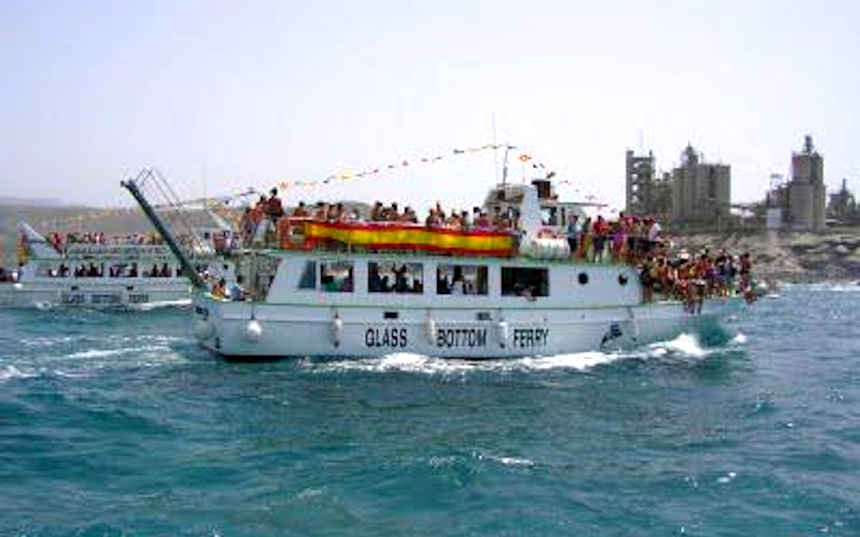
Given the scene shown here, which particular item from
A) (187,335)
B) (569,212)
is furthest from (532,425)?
(187,335)

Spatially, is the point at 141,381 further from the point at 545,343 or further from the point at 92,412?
the point at 545,343

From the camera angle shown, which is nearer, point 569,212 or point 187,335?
point 569,212

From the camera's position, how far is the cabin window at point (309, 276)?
28469 millimetres

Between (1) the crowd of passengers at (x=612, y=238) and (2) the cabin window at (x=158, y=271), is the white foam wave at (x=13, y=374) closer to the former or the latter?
(1) the crowd of passengers at (x=612, y=238)

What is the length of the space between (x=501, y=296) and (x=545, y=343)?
1.92 m

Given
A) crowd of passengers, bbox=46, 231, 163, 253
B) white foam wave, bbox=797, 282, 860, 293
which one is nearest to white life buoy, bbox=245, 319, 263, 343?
crowd of passengers, bbox=46, 231, 163, 253

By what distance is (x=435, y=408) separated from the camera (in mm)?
22328

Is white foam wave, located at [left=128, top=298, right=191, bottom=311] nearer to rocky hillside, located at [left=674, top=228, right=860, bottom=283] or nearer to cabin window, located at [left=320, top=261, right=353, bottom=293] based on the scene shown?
cabin window, located at [left=320, top=261, right=353, bottom=293]

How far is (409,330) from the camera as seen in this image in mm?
29109

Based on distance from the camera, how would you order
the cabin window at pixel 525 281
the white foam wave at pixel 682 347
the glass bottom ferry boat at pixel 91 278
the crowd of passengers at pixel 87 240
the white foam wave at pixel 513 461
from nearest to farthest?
the white foam wave at pixel 513 461 → the cabin window at pixel 525 281 → the white foam wave at pixel 682 347 → the glass bottom ferry boat at pixel 91 278 → the crowd of passengers at pixel 87 240


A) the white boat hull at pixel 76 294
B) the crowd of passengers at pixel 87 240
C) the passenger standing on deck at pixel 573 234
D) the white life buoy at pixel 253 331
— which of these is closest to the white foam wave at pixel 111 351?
the white life buoy at pixel 253 331

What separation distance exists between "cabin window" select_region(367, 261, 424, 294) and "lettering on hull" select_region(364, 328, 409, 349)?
1.11 metres

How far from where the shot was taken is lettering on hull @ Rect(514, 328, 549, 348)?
2998 cm

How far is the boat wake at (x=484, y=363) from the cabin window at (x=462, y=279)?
1.97 meters
